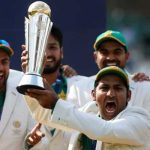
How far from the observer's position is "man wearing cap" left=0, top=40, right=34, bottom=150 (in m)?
5.73

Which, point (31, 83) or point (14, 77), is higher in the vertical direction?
point (14, 77)

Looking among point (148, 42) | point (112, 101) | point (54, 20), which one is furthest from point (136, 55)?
point (112, 101)

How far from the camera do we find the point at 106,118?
15.5 feet

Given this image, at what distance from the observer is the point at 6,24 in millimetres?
7465

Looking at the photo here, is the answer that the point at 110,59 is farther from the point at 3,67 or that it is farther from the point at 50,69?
the point at 3,67

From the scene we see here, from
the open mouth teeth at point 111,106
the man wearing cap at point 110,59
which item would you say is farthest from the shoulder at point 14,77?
the open mouth teeth at point 111,106

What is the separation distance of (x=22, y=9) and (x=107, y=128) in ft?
10.2

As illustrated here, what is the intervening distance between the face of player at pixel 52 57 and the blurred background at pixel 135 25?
4892 millimetres

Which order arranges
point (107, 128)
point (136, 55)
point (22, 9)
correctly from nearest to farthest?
point (107, 128) < point (22, 9) < point (136, 55)

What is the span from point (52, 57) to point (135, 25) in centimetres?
712

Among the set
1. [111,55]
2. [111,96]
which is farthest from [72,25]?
[111,96]

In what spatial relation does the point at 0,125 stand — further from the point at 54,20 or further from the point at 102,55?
the point at 54,20

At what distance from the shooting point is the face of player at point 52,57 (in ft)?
19.7

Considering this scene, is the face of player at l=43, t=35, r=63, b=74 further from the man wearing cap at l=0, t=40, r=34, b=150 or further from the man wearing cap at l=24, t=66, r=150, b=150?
the man wearing cap at l=24, t=66, r=150, b=150
